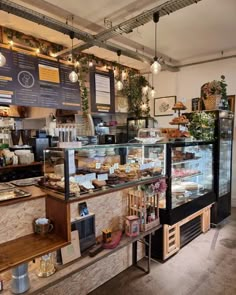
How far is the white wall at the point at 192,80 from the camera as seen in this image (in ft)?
16.9

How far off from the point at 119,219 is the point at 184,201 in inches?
43.1

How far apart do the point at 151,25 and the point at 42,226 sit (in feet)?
11.2

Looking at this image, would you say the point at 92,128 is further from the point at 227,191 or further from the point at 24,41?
the point at 227,191

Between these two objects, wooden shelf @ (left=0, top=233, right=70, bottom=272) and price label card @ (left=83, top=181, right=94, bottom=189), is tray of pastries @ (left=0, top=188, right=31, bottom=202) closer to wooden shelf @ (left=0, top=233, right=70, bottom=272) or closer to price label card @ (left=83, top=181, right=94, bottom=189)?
wooden shelf @ (left=0, top=233, right=70, bottom=272)

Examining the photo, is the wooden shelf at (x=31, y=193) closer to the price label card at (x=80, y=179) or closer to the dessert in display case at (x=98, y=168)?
the dessert in display case at (x=98, y=168)

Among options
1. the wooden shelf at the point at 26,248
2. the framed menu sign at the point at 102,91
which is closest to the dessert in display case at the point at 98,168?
the wooden shelf at the point at 26,248

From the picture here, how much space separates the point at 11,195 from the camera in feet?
6.38

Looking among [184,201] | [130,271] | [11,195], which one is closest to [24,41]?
[11,195]

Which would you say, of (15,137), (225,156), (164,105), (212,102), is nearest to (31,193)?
(15,137)

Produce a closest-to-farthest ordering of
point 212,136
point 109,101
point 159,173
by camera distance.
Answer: point 159,173, point 212,136, point 109,101

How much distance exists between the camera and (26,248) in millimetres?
1736

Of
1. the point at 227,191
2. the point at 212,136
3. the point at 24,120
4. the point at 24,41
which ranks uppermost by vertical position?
the point at 24,41

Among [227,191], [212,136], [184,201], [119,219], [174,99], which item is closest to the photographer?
[119,219]

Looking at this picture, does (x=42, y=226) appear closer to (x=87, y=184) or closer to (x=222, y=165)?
(x=87, y=184)
